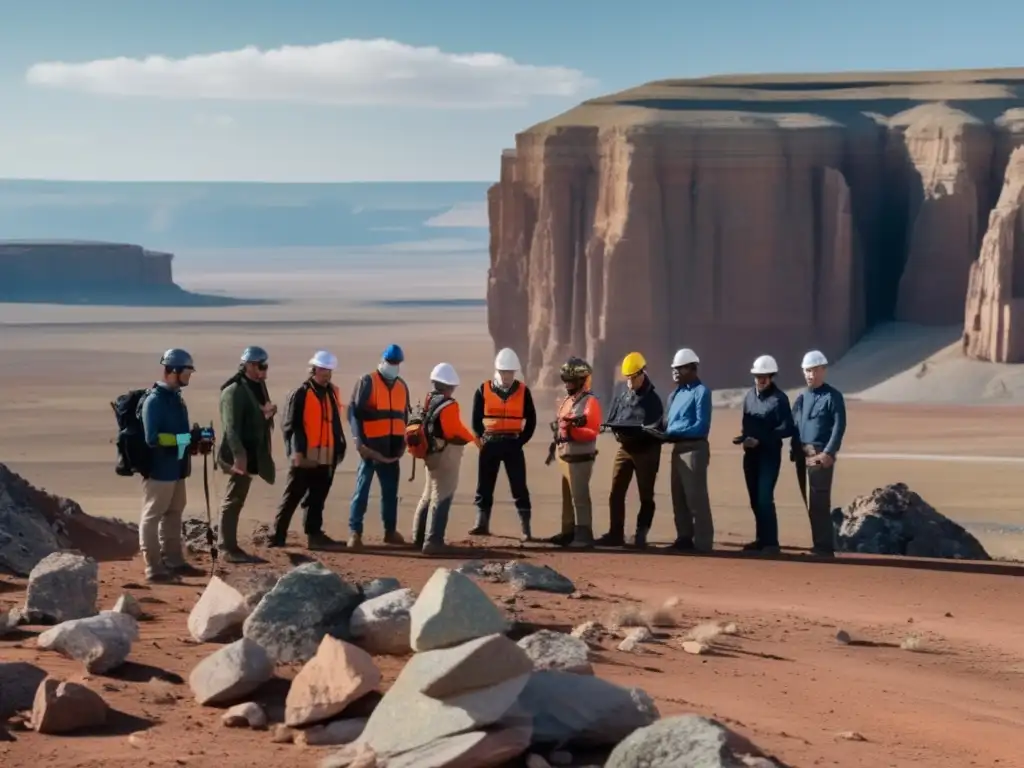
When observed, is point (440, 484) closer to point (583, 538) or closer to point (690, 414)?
point (583, 538)

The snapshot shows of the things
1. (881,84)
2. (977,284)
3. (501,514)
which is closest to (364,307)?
(881,84)

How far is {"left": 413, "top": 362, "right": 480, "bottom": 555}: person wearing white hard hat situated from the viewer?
14.3 meters

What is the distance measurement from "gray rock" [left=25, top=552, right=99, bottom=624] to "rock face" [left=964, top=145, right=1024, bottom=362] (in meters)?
39.5

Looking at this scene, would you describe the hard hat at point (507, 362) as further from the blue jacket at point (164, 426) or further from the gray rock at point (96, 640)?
the gray rock at point (96, 640)

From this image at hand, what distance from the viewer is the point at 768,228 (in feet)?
171

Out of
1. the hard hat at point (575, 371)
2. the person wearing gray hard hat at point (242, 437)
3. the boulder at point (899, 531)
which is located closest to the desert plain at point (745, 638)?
the person wearing gray hard hat at point (242, 437)

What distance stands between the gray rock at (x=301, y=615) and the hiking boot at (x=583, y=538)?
5967 millimetres

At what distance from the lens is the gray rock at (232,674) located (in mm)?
8906

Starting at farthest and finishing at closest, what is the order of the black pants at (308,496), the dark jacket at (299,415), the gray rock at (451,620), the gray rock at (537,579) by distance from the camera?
the black pants at (308,496) → the dark jacket at (299,415) → the gray rock at (537,579) → the gray rock at (451,620)

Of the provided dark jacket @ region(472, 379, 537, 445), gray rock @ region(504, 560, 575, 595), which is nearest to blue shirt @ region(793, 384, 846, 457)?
dark jacket @ region(472, 379, 537, 445)

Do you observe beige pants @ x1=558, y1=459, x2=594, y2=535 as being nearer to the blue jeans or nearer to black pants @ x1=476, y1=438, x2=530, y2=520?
black pants @ x1=476, y1=438, x2=530, y2=520

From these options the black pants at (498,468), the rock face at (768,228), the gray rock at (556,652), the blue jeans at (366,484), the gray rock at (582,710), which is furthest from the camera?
the rock face at (768,228)

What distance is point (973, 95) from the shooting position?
2270 inches

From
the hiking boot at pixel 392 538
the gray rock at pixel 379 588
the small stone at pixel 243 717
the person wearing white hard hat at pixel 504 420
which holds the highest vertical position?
the person wearing white hard hat at pixel 504 420
